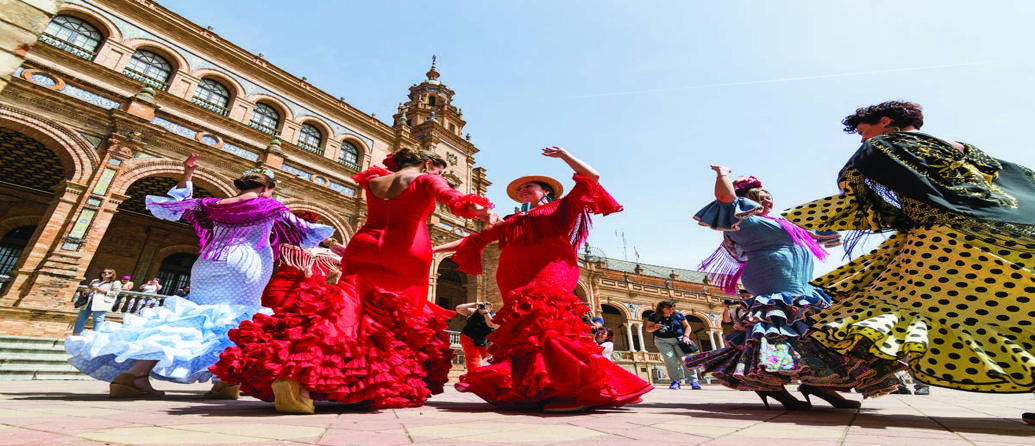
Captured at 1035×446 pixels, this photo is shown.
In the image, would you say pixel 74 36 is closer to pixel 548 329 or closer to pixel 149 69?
pixel 149 69

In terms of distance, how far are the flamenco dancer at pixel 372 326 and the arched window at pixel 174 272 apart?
1518 centimetres

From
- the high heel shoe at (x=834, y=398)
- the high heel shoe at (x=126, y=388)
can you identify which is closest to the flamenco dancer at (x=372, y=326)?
the high heel shoe at (x=126, y=388)

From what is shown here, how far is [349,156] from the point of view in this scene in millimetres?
16734

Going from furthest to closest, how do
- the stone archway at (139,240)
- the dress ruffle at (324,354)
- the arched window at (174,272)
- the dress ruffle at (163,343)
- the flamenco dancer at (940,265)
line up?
the arched window at (174,272)
the stone archway at (139,240)
the dress ruffle at (163,343)
the dress ruffle at (324,354)
the flamenco dancer at (940,265)

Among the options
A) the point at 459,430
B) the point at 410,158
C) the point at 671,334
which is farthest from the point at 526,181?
the point at 671,334

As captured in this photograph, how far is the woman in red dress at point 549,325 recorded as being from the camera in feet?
7.18

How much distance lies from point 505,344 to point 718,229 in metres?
1.51

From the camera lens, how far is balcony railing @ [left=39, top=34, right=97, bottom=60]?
32.8 ft

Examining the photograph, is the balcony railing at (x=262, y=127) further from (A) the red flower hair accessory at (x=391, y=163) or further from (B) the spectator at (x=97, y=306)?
(A) the red flower hair accessory at (x=391, y=163)

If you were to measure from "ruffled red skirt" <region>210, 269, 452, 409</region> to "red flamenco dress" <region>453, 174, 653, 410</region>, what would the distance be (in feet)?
1.29

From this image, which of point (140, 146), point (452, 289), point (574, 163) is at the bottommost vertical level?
point (574, 163)

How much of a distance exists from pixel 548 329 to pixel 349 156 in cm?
1636

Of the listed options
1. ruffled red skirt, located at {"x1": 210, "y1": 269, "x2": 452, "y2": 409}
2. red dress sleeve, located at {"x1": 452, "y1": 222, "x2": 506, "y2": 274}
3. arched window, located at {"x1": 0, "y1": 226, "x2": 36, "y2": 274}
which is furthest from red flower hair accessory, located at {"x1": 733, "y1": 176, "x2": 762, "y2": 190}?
arched window, located at {"x1": 0, "y1": 226, "x2": 36, "y2": 274}

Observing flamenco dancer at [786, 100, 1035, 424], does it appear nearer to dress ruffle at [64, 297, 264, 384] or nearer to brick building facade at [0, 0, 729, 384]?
dress ruffle at [64, 297, 264, 384]
